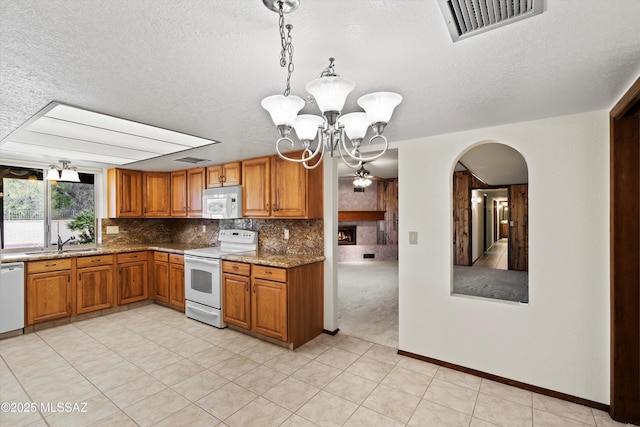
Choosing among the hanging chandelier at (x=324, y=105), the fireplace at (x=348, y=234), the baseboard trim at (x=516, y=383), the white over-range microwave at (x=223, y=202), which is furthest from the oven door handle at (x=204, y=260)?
the fireplace at (x=348, y=234)

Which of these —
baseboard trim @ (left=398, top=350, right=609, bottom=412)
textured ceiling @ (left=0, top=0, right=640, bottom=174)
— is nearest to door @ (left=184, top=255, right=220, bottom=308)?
textured ceiling @ (left=0, top=0, right=640, bottom=174)

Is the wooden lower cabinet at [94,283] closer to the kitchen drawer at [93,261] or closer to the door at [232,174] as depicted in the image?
the kitchen drawer at [93,261]

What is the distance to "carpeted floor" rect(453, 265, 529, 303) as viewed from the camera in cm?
494

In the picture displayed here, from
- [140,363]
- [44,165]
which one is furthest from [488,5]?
[44,165]

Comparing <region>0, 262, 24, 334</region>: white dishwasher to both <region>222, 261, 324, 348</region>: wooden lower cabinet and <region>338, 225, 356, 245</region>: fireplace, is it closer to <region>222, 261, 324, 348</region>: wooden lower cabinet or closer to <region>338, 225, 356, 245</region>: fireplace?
<region>222, 261, 324, 348</region>: wooden lower cabinet

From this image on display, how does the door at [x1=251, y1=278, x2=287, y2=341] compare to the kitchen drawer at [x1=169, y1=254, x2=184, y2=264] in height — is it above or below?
below

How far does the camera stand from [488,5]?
1.08 metres

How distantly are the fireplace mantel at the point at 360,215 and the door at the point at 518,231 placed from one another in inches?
131

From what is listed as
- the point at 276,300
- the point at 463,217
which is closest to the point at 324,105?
the point at 276,300

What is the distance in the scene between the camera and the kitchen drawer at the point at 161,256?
453 centimetres

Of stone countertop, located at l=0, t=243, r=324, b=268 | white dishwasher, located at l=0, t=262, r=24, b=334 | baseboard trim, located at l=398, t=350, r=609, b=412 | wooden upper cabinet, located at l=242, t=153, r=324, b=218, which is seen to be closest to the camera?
baseboard trim, located at l=398, t=350, r=609, b=412

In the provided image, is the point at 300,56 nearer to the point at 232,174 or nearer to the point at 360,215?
the point at 232,174

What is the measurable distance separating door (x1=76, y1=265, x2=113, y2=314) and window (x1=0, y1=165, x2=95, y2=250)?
94 cm

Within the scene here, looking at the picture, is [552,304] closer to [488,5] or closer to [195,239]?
[488,5]
